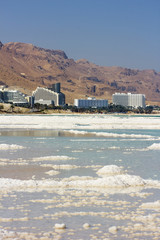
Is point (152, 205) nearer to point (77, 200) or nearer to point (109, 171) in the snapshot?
point (77, 200)

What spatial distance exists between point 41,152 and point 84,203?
16711 millimetres

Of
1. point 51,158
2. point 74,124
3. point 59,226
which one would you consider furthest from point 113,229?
point 74,124

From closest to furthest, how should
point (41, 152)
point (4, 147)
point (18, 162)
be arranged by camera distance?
point (18, 162), point (41, 152), point (4, 147)

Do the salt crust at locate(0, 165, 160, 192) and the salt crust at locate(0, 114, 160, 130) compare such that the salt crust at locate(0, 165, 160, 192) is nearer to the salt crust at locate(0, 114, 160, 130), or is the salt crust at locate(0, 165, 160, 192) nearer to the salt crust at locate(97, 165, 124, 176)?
the salt crust at locate(97, 165, 124, 176)

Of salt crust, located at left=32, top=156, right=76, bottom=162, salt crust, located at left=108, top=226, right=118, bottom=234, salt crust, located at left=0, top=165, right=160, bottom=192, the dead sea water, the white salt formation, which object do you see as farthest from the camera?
salt crust, located at left=32, top=156, right=76, bottom=162

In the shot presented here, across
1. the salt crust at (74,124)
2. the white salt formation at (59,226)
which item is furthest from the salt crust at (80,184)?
the salt crust at (74,124)

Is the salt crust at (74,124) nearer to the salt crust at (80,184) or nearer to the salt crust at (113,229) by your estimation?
the salt crust at (80,184)

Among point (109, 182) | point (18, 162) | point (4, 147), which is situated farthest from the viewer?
point (4, 147)

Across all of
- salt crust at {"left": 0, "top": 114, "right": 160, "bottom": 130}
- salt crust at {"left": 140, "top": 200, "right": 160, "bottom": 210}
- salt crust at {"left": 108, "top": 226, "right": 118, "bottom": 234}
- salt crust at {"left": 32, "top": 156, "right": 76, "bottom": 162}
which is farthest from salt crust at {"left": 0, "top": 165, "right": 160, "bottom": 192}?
salt crust at {"left": 0, "top": 114, "right": 160, "bottom": 130}

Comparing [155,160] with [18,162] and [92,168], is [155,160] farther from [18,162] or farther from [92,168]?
[18,162]

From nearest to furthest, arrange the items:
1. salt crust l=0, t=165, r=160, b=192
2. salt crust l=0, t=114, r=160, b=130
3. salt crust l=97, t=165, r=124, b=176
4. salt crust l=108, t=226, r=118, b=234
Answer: salt crust l=108, t=226, r=118, b=234
salt crust l=0, t=165, r=160, b=192
salt crust l=97, t=165, r=124, b=176
salt crust l=0, t=114, r=160, b=130

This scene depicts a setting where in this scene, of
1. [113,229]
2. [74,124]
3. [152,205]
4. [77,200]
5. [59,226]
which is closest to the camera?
[113,229]

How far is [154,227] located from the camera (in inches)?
520

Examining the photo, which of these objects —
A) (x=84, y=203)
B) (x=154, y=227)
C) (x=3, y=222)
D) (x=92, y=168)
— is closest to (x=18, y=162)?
(x=92, y=168)
